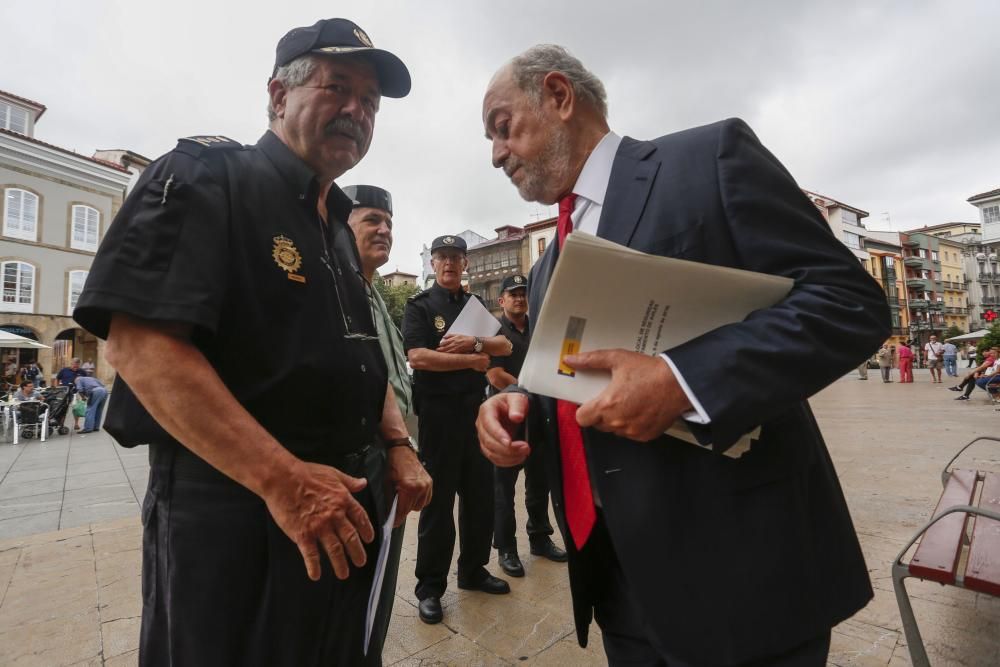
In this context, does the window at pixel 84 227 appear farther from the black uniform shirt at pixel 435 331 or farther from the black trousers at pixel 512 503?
the black trousers at pixel 512 503

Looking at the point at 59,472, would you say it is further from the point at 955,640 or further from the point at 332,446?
the point at 955,640

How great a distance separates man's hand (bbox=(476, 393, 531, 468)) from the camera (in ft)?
3.99

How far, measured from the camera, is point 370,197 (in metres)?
3.40

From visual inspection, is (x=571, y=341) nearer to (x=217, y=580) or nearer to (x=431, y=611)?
(x=217, y=580)

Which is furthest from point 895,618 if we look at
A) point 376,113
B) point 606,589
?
point 376,113

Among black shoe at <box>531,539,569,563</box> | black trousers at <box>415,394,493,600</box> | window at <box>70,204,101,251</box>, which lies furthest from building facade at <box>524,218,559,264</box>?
black trousers at <box>415,394,493,600</box>

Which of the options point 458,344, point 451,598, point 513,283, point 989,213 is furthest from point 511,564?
point 989,213

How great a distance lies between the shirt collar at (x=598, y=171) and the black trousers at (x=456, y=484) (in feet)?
6.86

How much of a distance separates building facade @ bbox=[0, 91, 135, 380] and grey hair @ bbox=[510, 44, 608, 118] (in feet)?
86.5

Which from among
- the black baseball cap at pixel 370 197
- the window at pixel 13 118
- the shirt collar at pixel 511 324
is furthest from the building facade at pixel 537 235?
the black baseball cap at pixel 370 197

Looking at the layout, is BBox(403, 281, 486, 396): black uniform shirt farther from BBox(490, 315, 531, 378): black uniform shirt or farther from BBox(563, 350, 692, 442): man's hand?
BBox(563, 350, 692, 442): man's hand

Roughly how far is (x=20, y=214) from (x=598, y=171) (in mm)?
30234

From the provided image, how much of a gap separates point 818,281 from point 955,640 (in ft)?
7.95

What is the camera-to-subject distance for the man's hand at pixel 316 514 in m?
0.98
